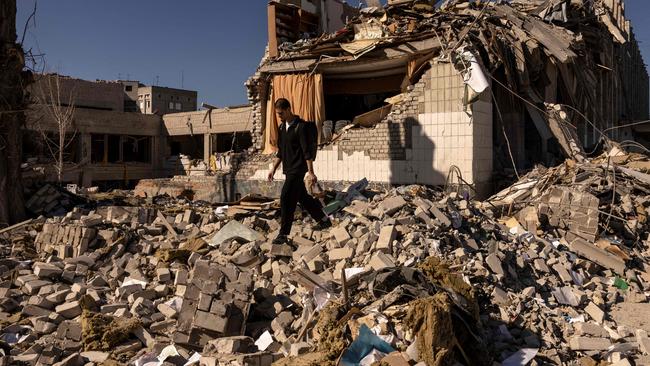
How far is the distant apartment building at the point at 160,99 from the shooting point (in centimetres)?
3472

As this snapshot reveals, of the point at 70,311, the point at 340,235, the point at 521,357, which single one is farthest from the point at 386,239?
the point at 70,311

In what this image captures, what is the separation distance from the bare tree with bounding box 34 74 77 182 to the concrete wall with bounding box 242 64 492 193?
10479 mm

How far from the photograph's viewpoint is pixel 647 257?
271 inches

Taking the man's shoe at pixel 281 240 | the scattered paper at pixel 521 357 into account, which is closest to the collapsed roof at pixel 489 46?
the man's shoe at pixel 281 240

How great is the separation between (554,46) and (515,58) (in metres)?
0.81

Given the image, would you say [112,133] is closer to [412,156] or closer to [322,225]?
[412,156]

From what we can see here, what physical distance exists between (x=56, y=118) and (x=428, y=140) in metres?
13.2

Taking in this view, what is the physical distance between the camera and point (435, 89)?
9617 mm

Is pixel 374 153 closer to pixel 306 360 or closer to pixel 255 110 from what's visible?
pixel 255 110

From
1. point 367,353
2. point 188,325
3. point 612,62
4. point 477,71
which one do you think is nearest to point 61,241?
point 188,325

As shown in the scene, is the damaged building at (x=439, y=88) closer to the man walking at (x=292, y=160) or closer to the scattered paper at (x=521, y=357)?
the man walking at (x=292, y=160)

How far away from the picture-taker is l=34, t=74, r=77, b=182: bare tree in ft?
52.9

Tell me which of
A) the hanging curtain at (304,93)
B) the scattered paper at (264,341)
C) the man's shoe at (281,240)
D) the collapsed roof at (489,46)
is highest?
the collapsed roof at (489,46)

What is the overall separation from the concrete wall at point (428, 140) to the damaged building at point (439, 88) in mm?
21
